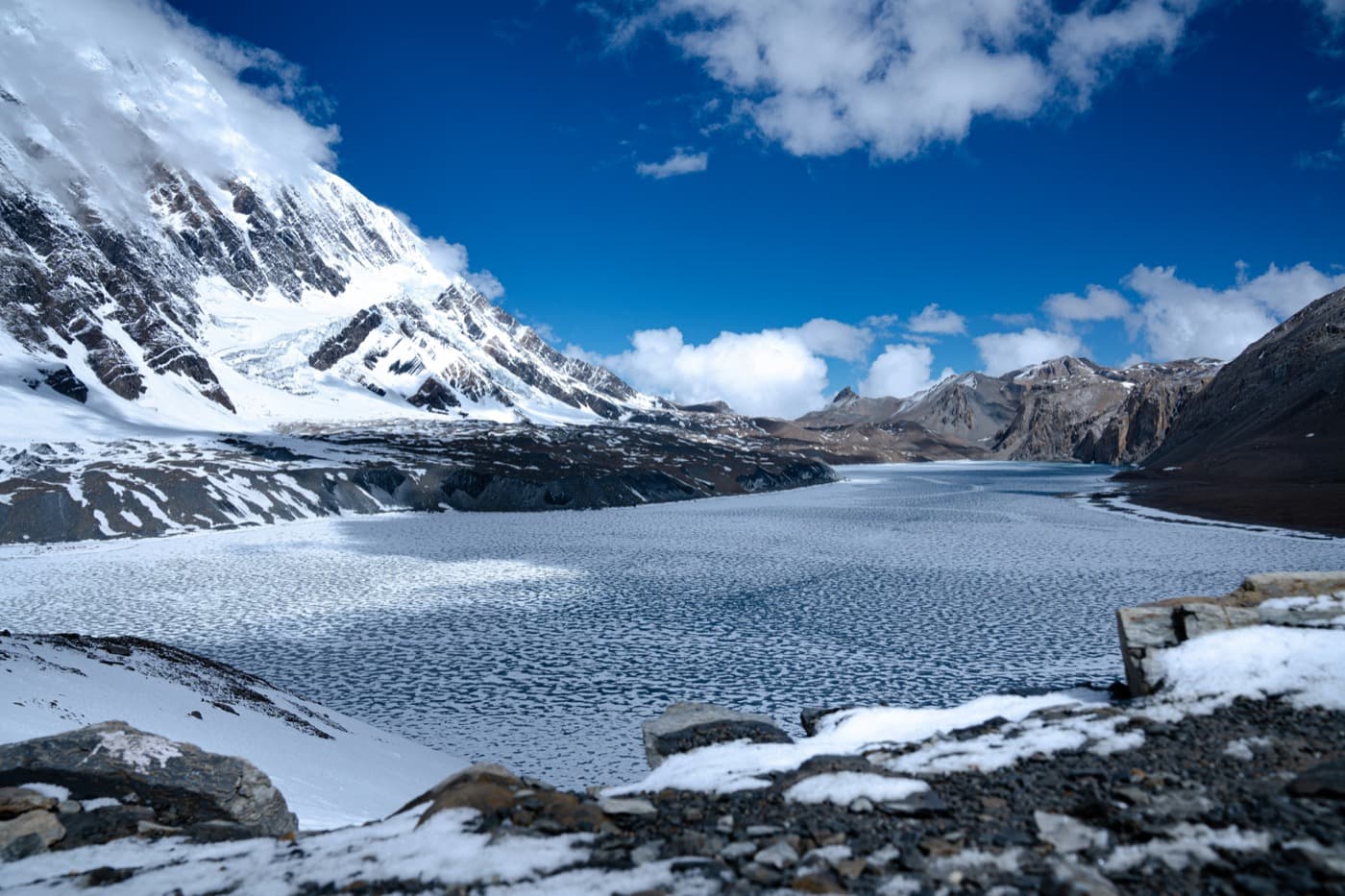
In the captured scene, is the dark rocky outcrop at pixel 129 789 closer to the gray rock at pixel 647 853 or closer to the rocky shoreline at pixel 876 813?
the rocky shoreline at pixel 876 813

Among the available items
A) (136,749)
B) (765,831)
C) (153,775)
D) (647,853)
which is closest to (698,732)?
(765,831)

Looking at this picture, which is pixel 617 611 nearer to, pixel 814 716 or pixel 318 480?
pixel 814 716

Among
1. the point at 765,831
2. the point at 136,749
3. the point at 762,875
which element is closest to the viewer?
the point at 762,875

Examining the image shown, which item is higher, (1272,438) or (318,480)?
(1272,438)

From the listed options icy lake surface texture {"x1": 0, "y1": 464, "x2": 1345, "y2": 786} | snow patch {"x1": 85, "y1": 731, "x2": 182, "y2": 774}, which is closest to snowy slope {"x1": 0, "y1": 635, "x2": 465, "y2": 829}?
icy lake surface texture {"x1": 0, "y1": 464, "x2": 1345, "y2": 786}

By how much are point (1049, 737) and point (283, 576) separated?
41331mm

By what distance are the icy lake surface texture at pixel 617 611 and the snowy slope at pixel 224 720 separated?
6.10 feet

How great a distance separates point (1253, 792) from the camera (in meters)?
6.72

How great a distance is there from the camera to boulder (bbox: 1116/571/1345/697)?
11.5 m

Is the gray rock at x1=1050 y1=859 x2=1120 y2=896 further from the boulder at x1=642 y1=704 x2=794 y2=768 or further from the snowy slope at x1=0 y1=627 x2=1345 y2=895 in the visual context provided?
the boulder at x1=642 y1=704 x2=794 y2=768

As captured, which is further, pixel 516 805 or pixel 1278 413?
pixel 1278 413

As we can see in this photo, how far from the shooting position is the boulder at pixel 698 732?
11.6m

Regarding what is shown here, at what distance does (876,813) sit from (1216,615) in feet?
26.9

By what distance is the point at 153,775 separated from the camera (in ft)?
31.7
